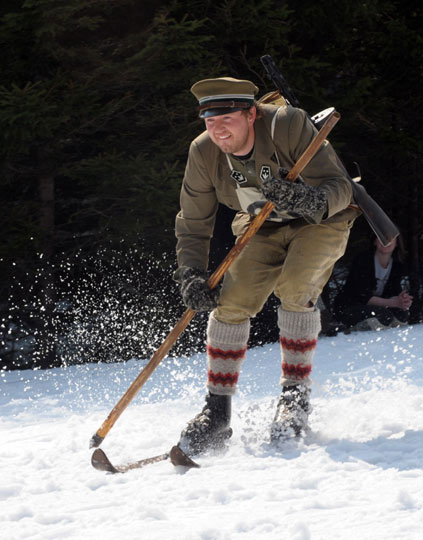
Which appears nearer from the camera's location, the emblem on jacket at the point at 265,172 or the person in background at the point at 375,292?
the emblem on jacket at the point at 265,172

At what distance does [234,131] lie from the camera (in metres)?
3.43

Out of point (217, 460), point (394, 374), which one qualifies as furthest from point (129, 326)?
point (217, 460)

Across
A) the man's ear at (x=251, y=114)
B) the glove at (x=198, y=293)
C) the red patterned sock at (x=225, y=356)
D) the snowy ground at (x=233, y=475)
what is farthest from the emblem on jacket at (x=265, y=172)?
the snowy ground at (x=233, y=475)

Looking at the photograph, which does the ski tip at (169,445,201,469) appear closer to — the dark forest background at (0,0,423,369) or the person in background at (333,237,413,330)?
the dark forest background at (0,0,423,369)

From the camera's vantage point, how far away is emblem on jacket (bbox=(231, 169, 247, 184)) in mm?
3545

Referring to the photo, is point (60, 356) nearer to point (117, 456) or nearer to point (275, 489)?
point (117, 456)

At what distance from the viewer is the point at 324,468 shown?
9.81ft

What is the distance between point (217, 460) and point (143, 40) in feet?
13.7

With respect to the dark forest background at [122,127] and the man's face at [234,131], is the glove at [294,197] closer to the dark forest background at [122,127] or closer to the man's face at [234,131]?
the man's face at [234,131]

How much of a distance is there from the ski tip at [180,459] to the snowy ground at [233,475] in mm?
36

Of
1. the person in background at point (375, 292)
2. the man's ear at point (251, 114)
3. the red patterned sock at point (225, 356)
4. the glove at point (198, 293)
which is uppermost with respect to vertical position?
the man's ear at point (251, 114)

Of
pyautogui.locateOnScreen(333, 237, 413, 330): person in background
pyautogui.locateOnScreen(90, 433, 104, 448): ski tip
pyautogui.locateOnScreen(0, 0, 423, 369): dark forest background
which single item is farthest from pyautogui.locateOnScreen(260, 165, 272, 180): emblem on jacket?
pyautogui.locateOnScreen(333, 237, 413, 330): person in background

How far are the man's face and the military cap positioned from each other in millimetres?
29

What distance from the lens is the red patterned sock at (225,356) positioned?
3.65 m
